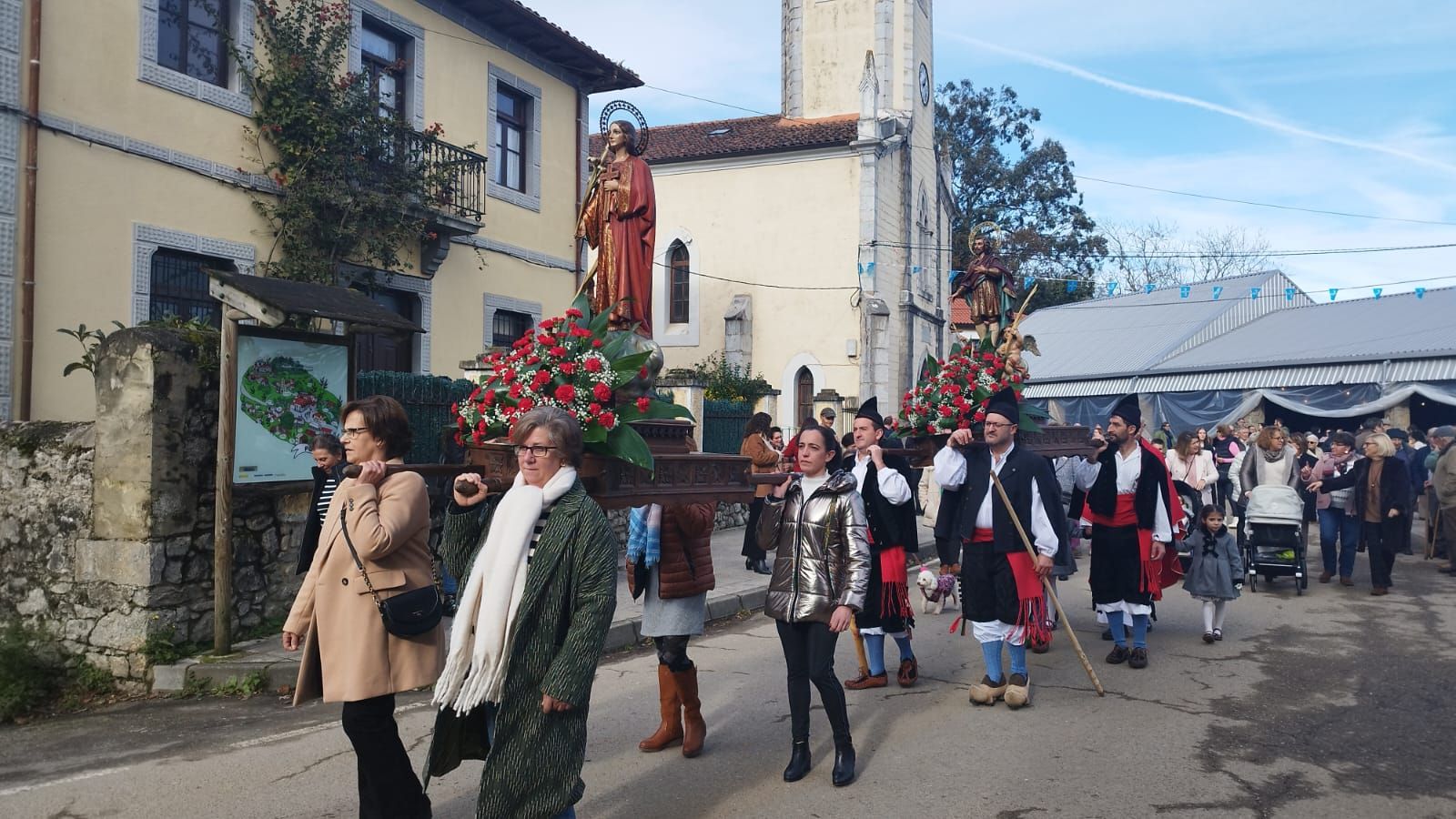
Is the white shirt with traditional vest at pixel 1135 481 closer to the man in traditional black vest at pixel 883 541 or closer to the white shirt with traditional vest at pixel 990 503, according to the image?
the white shirt with traditional vest at pixel 990 503

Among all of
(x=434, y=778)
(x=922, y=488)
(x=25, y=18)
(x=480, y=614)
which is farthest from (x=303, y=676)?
(x=922, y=488)

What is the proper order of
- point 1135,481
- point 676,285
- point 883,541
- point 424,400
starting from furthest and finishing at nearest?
point 676,285
point 424,400
point 1135,481
point 883,541

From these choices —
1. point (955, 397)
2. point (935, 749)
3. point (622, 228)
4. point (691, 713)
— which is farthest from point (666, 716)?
point (955, 397)

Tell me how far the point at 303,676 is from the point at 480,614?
0.89 metres

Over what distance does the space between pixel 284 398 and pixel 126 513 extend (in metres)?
1.36

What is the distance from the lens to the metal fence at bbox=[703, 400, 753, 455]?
17.6 metres

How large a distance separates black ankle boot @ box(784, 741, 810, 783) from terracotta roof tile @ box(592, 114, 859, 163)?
23.1 meters

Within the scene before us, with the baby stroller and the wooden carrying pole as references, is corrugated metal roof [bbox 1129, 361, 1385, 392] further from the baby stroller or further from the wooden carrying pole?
the wooden carrying pole

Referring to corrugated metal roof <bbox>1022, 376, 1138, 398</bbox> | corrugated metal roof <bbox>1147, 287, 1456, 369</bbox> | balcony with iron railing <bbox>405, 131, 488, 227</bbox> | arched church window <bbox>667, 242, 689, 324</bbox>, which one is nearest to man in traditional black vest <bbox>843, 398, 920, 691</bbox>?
balcony with iron railing <bbox>405, 131, 488, 227</bbox>

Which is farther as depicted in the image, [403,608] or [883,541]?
[883,541]

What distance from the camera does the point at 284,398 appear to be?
26.5 feet

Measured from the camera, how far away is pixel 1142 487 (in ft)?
26.6

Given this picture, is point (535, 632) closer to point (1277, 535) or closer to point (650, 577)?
point (650, 577)

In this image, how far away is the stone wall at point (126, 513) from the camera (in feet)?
24.5
